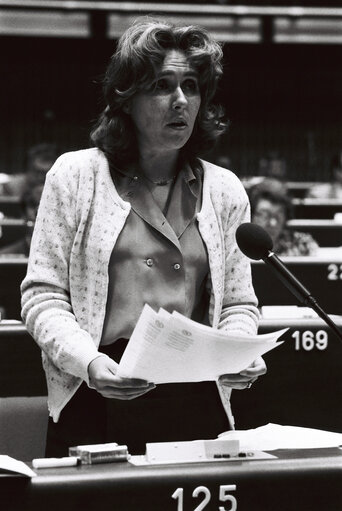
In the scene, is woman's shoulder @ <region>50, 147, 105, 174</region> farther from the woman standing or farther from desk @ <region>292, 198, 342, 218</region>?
desk @ <region>292, 198, 342, 218</region>

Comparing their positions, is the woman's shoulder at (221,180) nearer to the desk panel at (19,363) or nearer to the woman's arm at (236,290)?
the woman's arm at (236,290)

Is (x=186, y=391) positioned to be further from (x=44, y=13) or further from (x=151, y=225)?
(x=44, y=13)

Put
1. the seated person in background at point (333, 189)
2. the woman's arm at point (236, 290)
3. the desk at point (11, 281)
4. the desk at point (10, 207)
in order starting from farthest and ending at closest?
the seated person in background at point (333, 189) < the desk at point (10, 207) < the desk at point (11, 281) < the woman's arm at point (236, 290)

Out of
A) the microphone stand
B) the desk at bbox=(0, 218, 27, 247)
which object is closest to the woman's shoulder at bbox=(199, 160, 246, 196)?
the microphone stand

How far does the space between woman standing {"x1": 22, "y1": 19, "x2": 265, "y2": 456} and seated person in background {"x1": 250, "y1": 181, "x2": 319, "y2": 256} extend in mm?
3077

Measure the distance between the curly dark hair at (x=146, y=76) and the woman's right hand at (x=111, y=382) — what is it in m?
0.43

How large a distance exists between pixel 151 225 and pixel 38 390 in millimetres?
1005

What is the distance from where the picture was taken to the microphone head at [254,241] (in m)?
1.42

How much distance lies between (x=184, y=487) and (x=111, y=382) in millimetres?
226

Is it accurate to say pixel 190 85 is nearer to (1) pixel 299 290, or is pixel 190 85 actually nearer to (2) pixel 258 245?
(2) pixel 258 245

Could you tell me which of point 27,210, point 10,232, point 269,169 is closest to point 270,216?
point 27,210

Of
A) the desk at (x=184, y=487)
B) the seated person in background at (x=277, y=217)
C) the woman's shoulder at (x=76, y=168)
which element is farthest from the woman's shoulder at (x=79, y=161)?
the seated person in background at (x=277, y=217)

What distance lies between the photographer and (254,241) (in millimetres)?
1422

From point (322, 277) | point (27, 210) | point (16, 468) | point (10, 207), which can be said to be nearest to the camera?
point (16, 468)
